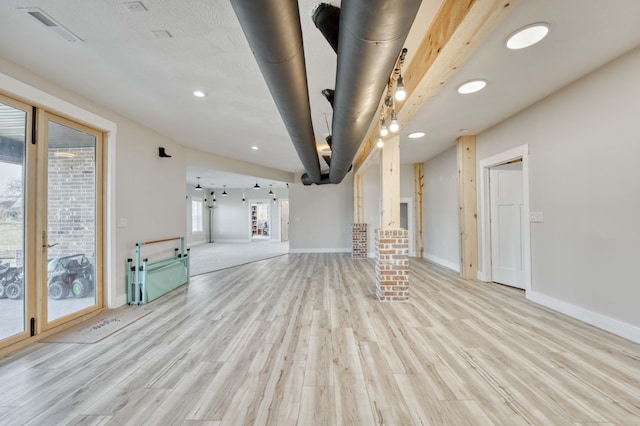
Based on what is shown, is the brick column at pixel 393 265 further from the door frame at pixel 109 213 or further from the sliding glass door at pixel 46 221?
the sliding glass door at pixel 46 221

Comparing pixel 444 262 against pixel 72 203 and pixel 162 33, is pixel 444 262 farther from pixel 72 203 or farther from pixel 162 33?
pixel 72 203

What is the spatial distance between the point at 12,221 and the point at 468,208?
587 cm

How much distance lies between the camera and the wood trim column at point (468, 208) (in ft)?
14.6

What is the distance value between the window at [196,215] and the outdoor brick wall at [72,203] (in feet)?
27.3

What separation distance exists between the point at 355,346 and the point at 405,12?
236cm

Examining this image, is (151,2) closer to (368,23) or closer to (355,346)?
(368,23)

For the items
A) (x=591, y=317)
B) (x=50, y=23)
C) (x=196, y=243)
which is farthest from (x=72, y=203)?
(x=196, y=243)

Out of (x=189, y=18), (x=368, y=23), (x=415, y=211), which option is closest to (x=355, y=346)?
(x=368, y=23)

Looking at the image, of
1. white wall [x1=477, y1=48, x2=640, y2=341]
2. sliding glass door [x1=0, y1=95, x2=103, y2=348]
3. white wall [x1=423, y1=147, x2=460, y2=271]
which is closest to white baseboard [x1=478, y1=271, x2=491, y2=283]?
white wall [x1=423, y1=147, x2=460, y2=271]

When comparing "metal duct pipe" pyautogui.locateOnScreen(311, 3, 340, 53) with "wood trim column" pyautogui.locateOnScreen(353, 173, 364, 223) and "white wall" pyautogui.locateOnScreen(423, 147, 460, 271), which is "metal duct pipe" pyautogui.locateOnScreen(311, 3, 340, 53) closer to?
"white wall" pyautogui.locateOnScreen(423, 147, 460, 271)

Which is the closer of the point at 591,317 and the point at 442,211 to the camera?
the point at 591,317

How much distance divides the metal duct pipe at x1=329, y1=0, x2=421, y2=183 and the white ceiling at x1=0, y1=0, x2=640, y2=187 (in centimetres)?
46

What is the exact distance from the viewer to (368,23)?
1.25m

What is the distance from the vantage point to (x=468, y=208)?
449cm
